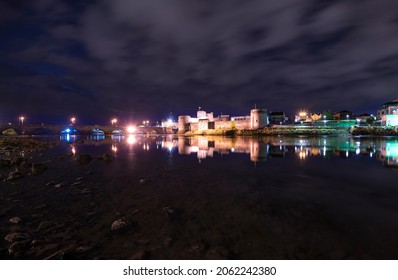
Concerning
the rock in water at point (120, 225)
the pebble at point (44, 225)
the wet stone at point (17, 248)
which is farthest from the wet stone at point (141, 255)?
the pebble at point (44, 225)

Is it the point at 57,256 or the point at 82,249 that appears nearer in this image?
the point at 57,256

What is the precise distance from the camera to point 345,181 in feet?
38.2

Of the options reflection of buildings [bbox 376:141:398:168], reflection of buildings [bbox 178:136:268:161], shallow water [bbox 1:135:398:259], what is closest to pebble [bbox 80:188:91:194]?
shallow water [bbox 1:135:398:259]

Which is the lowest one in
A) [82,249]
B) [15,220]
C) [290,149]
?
[82,249]

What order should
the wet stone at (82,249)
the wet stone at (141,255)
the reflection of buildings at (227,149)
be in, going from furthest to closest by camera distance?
the reflection of buildings at (227,149)
the wet stone at (82,249)
the wet stone at (141,255)

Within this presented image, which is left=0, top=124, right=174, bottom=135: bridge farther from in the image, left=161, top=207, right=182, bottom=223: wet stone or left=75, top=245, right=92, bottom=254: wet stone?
left=75, top=245, right=92, bottom=254: wet stone

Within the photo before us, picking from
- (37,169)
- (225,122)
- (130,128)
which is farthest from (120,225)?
(130,128)

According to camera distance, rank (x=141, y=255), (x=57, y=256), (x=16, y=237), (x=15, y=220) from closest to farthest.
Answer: (x=57, y=256) < (x=141, y=255) < (x=16, y=237) < (x=15, y=220)

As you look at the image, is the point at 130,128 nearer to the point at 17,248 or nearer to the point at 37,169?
the point at 37,169

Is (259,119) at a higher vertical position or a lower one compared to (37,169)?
higher

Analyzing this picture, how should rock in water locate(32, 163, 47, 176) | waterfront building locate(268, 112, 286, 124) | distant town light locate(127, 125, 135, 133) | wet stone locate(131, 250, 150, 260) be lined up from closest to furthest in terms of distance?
wet stone locate(131, 250, 150, 260), rock in water locate(32, 163, 47, 176), waterfront building locate(268, 112, 286, 124), distant town light locate(127, 125, 135, 133)

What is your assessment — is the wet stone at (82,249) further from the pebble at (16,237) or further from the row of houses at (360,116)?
the row of houses at (360,116)

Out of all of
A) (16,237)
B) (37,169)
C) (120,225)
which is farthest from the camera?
(37,169)

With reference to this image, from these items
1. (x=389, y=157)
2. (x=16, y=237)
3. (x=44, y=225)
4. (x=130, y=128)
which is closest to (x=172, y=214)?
(x=44, y=225)
